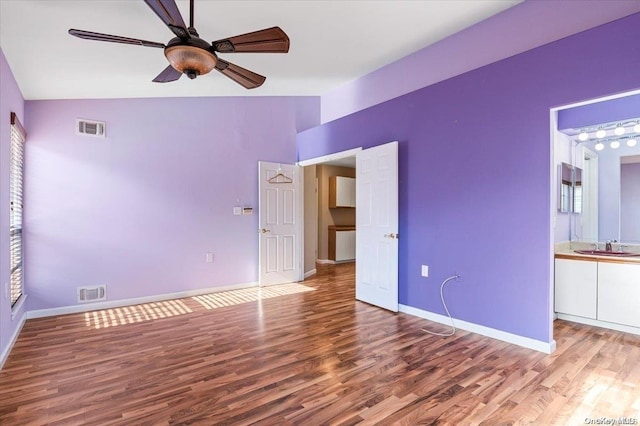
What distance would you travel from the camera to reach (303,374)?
97.3 inches

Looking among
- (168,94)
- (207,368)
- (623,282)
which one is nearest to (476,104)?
(623,282)

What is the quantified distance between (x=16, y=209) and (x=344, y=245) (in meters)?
5.73

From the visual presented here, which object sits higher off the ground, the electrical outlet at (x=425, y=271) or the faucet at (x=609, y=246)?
the faucet at (x=609, y=246)

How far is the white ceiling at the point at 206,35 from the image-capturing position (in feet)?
8.43

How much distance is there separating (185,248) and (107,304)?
1.15 meters

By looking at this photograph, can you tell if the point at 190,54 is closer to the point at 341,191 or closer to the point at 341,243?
the point at 341,191

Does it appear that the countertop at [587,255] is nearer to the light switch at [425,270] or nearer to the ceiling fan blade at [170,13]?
the light switch at [425,270]

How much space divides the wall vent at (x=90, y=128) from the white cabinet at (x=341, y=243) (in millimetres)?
4869

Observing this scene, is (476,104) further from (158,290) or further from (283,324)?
(158,290)

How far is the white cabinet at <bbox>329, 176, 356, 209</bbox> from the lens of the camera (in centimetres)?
773

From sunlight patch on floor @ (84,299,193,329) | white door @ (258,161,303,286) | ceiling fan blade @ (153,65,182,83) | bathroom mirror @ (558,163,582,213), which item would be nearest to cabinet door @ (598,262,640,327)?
bathroom mirror @ (558,163,582,213)

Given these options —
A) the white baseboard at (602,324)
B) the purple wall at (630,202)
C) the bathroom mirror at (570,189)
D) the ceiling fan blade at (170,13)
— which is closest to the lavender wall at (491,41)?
the bathroom mirror at (570,189)

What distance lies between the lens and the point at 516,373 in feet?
8.16

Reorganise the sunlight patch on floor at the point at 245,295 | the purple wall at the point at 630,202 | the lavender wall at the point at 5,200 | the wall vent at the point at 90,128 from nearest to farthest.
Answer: the lavender wall at the point at 5,200, the purple wall at the point at 630,202, the wall vent at the point at 90,128, the sunlight patch on floor at the point at 245,295
